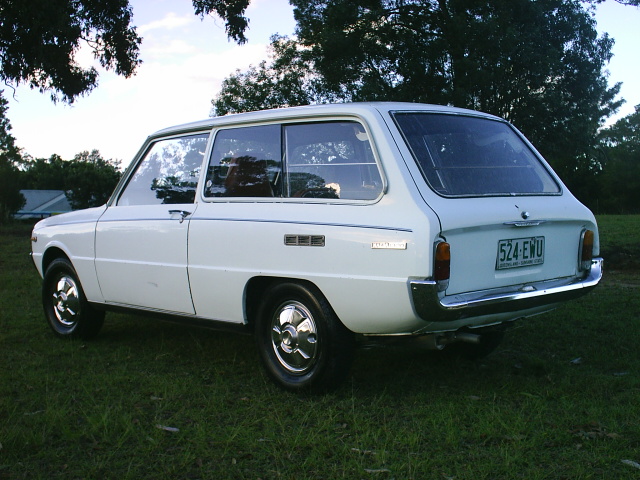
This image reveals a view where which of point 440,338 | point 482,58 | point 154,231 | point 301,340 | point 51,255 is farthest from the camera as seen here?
point 482,58

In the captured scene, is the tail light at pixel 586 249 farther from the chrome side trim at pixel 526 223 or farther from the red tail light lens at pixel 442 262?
the red tail light lens at pixel 442 262

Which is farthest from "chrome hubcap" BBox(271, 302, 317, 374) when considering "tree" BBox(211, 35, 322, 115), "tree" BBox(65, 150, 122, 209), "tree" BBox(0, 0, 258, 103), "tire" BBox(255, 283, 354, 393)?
"tree" BBox(65, 150, 122, 209)

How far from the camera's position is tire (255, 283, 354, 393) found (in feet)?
14.9

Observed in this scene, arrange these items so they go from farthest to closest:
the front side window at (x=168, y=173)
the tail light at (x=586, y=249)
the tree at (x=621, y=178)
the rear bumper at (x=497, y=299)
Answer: the tree at (x=621, y=178) → the front side window at (x=168, y=173) → the tail light at (x=586, y=249) → the rear bumper at (x=497, y=299)

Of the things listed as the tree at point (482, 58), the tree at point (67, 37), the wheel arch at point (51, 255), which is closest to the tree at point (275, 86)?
the tree at point (482, 58)

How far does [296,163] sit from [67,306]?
2969 millimetres

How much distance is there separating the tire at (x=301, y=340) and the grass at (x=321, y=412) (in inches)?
5.7

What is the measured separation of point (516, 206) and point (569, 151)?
2243cm

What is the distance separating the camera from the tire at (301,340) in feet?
14.9

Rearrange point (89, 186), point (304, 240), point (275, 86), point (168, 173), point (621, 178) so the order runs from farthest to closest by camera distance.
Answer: point (89, 186), point (621, 178), point (275, 86), point (168, 173), point (304, 240)

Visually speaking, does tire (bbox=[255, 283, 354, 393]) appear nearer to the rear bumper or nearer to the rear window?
the rear bumper

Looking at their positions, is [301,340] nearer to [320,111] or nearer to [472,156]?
[320,111]

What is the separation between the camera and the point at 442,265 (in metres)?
4.10

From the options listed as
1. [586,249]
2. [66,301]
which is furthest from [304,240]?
[66,301]
